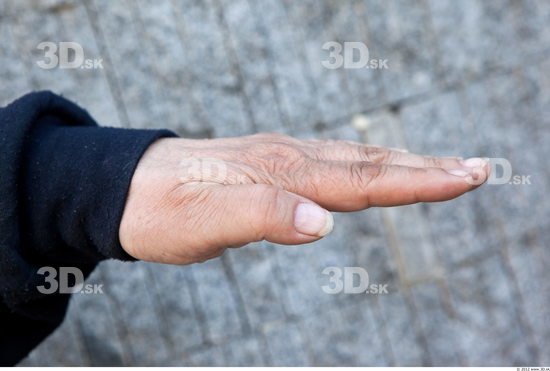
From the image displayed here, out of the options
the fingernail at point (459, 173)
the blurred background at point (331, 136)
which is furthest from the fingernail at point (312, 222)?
the blurred background at point (331, 136)

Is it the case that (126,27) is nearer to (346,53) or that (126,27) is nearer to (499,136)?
(346,53)

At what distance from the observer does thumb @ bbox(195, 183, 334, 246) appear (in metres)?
1.36

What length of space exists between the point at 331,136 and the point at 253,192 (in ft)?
5.76

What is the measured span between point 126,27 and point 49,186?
60.1 inches

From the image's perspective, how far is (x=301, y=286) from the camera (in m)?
3.07

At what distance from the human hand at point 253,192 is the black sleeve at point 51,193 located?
1.9 inches

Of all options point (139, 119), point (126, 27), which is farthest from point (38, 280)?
point (126, 27)
